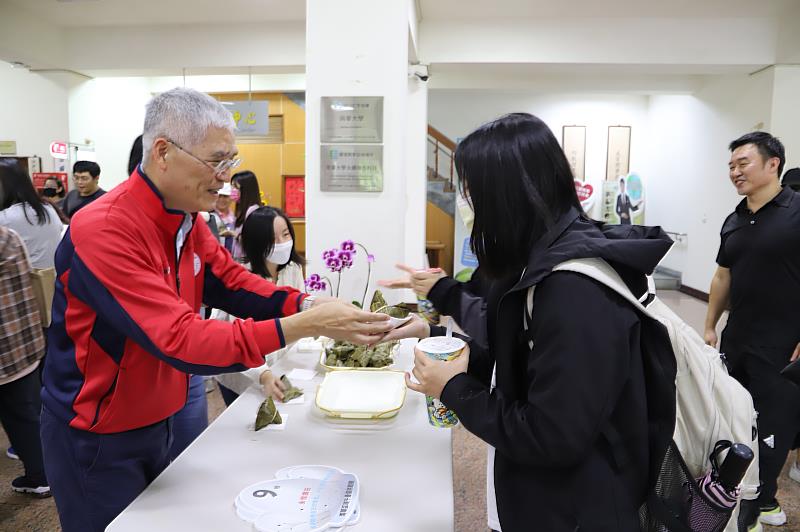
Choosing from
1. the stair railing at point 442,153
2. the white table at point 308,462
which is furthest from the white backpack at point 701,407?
the stair railing at point 442,153

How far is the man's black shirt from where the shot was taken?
2.46 meters

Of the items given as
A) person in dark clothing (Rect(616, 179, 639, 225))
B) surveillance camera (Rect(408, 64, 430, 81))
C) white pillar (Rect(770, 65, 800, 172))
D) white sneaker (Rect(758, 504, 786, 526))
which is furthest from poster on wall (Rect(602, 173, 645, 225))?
white sneaker (Rect(758, 504, 786, 526))

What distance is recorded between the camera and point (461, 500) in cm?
268

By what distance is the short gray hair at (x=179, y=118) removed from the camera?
124 centimetres

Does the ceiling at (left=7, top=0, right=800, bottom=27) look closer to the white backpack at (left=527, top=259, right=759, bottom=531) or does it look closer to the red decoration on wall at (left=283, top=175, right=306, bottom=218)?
the red decoration on wall at (left=283, top=175, right=306, bottom=218)

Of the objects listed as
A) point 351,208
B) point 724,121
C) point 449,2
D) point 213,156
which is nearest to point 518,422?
point 213,156

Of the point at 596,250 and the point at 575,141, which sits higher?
the point at 575,141

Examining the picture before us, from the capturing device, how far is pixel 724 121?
730cm

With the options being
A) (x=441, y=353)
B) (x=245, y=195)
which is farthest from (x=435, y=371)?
(x=245, y=195)

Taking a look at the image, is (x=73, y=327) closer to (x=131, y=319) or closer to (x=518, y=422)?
(x=131, y=319)

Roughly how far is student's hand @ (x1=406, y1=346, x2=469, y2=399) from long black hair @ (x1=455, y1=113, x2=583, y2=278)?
226mm

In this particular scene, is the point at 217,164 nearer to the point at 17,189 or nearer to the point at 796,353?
the point at 17,189

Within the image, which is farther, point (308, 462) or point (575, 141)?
point (575, 141)

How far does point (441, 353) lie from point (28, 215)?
286 centimetres
